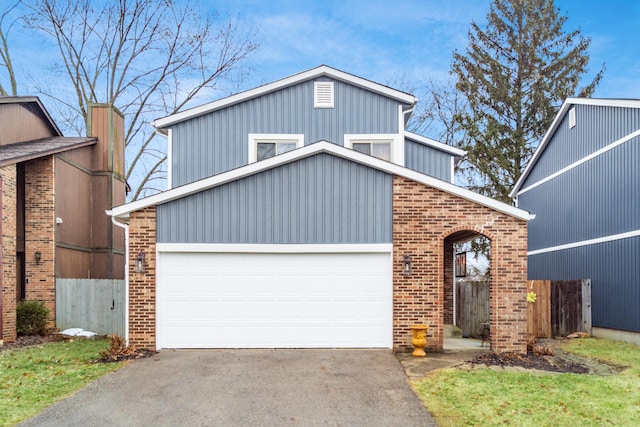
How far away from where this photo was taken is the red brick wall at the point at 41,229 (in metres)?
14.8

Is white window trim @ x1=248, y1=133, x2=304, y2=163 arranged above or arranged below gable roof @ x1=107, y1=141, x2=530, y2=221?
above

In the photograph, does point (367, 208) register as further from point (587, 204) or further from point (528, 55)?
point (528, 55)

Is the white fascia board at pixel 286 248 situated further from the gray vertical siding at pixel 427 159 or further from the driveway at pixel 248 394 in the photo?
the gray vertical siding at pixel 427 159

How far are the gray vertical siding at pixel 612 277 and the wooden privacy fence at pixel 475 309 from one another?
3906 mm

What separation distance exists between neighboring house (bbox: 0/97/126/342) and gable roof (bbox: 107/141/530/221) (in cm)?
422


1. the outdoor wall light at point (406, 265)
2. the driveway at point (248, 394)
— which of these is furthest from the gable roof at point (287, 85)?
the driveway at point (248, 394)

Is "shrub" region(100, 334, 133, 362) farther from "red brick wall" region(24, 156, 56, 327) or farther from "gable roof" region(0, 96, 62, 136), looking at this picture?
"gable roof" region(0, 96, 62, 136)

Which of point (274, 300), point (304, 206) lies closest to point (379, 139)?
point (304, 206)

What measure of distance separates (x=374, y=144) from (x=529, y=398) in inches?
347

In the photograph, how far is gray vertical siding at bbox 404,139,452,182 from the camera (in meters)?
15.8

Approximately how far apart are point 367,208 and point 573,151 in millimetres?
10006

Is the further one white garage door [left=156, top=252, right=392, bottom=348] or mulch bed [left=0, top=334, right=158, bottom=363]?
white garage door [left=156, top=252, right=392, bottom=348]

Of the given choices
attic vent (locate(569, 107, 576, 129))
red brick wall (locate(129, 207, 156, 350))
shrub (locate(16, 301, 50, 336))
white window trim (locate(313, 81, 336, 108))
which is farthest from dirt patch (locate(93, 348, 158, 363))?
attic vent (locate(569, 107, 576, 129))

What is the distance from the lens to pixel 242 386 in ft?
28.3
